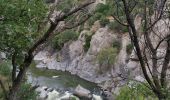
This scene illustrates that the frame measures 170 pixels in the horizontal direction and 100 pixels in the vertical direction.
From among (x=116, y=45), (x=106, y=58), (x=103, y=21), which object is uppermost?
(x=103, y=21)

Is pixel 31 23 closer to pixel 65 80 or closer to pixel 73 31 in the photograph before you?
pixel 65 80

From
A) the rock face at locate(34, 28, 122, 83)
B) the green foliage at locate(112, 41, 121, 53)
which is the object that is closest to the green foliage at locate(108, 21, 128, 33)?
the rock face at locate(34, 28, 122, 83)

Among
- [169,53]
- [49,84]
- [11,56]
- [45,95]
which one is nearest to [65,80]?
[49,84]

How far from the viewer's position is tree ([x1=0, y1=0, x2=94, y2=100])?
1002 centimetres

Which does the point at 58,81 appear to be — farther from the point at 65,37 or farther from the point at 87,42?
the point at 65,37

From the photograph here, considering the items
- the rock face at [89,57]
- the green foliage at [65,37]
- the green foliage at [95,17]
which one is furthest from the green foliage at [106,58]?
the green foliage at [95,17]

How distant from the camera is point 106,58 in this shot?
168ft

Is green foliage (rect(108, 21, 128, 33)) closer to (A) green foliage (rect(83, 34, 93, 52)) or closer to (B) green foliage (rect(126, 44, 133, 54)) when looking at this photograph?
(A) green foliage (rect(83, 34, 93, 52))

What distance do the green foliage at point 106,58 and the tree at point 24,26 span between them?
3838 centimetres

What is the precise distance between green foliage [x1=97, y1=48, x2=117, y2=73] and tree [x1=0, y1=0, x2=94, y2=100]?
1511 inches

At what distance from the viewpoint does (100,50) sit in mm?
53375

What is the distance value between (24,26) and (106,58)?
41026 millimetres

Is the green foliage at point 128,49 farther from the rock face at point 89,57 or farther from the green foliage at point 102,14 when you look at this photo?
the green foliage at point 102,14

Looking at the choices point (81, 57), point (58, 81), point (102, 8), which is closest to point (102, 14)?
point (102, 8)
